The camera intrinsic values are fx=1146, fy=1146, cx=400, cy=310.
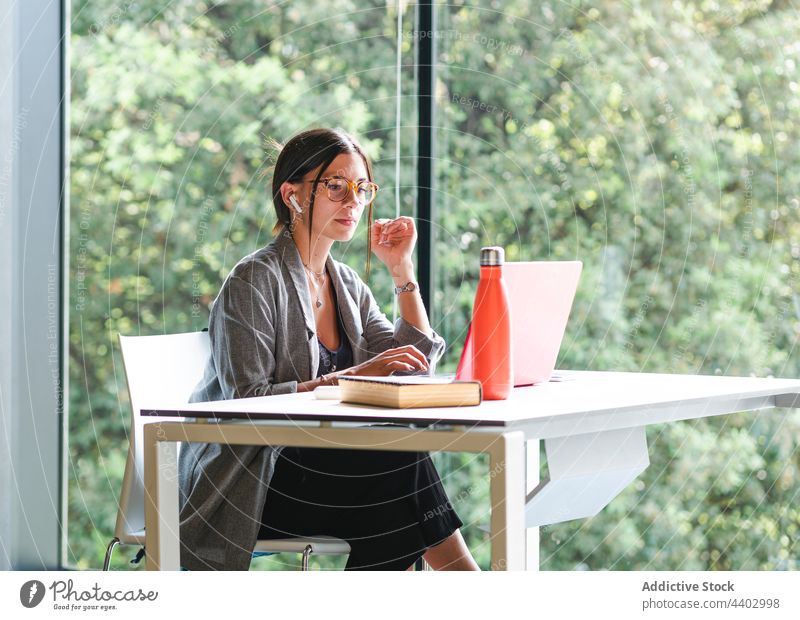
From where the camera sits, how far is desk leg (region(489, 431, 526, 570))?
55.7 inches

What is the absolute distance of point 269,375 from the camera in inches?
76.2

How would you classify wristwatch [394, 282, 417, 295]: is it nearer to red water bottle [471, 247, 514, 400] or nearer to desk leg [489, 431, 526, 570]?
red water bottle [471, 247, 514, 400]

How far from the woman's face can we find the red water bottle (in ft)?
1.64

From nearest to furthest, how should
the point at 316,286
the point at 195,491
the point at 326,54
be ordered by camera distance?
the point at 195,491 < the point at 316,286 < the point at 326,54

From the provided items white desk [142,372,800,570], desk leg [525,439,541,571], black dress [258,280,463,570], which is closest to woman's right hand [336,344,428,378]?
white desk [142,372,800,570]

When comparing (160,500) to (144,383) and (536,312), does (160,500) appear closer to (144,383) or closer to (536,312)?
(144,383)

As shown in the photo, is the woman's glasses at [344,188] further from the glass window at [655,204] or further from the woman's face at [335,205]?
the glass window at [655,204]

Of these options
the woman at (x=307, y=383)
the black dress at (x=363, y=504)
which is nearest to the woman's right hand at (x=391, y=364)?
the woman at (x=307, y=383)

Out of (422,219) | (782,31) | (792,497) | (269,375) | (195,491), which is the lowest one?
(792,497)

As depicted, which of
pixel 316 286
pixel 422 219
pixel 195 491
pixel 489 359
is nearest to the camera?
pixel 489 359

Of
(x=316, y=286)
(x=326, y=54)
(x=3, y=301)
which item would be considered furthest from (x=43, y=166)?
(x=316, y=286)

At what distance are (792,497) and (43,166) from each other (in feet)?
6.85

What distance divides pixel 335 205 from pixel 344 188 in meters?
0.05
